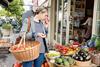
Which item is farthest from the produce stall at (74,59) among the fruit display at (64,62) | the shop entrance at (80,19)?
the shop entrance at (80,19)

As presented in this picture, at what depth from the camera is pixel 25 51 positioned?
4512 mm

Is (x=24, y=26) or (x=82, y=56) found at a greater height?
(x=24, y=26)

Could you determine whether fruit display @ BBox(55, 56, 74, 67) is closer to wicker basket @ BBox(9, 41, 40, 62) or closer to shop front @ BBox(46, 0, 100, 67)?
shop front @ BBox(46, 0, 100, 67)

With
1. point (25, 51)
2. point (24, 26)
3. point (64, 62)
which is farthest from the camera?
point (64, 62)

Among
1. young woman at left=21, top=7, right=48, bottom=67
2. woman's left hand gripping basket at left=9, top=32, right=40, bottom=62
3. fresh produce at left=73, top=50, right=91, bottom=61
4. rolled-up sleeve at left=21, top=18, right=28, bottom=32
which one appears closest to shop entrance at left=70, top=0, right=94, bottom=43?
fresh produce at left=73, top=50, right=91, bottom=61

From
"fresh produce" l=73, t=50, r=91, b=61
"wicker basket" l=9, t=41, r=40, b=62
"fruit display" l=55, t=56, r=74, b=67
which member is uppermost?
"wicker basket" l=9, t=41, r=40, b=62

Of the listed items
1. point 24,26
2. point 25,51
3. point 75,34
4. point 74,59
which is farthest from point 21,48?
point 75,34

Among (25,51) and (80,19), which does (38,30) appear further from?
(80,19)

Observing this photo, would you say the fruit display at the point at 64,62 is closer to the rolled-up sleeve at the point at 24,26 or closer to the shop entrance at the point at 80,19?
the rolled-up sleeve at the point at 24,26

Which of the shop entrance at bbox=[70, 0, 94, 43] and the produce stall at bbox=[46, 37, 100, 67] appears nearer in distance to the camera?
the produce stall at bbox=[46, 37, 100, 67]

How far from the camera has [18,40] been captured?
5125 mm

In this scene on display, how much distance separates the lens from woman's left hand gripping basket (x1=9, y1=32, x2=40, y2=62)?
4.53 meters

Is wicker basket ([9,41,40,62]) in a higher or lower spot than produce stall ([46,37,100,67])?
higher

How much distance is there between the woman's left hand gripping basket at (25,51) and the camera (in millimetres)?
4531
